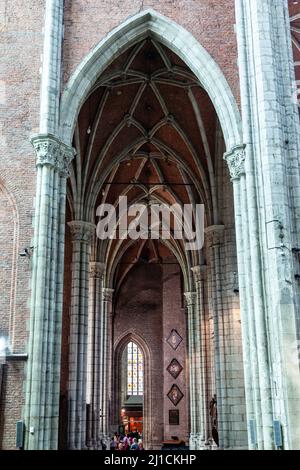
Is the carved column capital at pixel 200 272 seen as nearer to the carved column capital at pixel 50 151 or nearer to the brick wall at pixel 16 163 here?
the carved column capital at pixel 50 151

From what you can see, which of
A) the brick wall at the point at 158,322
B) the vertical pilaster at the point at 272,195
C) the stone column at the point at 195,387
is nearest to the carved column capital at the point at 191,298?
the stone column at the point at 195,387

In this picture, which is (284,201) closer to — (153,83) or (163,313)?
(153,83)

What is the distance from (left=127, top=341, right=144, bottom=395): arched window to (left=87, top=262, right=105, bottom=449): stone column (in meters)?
15.2

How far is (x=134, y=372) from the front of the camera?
131 feet

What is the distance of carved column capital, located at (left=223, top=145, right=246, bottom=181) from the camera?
14156 millimetres

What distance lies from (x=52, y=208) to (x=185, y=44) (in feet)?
20.2

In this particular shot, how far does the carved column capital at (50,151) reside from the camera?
13797 millimetres

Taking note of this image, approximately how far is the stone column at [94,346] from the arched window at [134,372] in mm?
15186

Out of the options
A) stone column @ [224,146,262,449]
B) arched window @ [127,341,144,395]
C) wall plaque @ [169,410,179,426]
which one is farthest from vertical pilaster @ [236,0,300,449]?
arched window @ [127,341,144,395]

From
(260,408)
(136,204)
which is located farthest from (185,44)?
(136,204)

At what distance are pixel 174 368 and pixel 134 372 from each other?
532 centimetres

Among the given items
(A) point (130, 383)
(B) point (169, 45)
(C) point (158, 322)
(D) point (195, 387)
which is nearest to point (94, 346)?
(D) point (195, 387)

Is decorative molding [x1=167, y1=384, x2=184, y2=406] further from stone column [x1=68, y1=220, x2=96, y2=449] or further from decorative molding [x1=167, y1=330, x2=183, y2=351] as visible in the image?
stone column [x1=68, y1=220, x2=96, y2=449]

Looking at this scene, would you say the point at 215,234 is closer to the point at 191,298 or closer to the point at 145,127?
the point at 145,127
